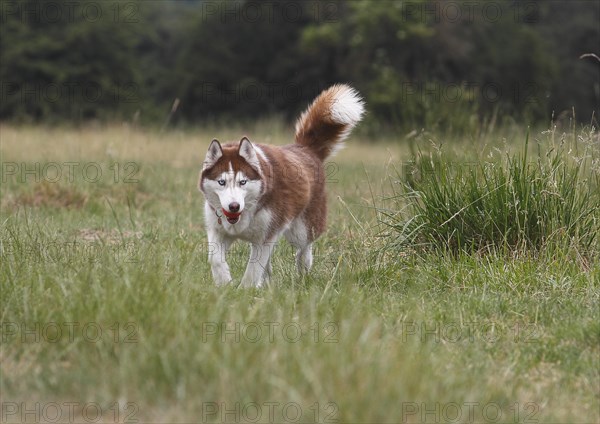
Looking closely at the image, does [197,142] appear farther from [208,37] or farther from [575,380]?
[208,37]

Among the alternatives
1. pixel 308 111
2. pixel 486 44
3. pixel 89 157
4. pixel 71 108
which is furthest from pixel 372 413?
pixel 486 44

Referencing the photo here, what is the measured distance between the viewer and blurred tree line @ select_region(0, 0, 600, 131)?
35.0 meters

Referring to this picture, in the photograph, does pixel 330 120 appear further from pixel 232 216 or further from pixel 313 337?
pixel 313 337

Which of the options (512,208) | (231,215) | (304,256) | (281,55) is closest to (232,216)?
(231,215)

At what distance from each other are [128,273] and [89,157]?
9.47 m

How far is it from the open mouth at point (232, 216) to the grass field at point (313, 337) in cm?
48

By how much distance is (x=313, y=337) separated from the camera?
4473 mm

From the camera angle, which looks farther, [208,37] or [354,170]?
[208,37]

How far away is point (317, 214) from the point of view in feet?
24.3

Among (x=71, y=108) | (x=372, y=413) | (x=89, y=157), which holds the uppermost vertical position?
(x=372, y=413)

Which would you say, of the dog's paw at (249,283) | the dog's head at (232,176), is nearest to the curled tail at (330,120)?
the dog's head at (232,176)

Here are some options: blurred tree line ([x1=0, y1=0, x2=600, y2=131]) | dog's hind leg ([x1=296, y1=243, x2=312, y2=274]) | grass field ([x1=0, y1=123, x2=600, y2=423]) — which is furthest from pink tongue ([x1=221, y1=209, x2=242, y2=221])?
blurred tree line ([x1=0, y1=0, x2=600, y2=131])

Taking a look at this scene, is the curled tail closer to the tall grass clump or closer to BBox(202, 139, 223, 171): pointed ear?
the tall grass clump

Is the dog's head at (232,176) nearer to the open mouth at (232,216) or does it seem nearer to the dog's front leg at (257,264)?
the open mouth at (232,216)
